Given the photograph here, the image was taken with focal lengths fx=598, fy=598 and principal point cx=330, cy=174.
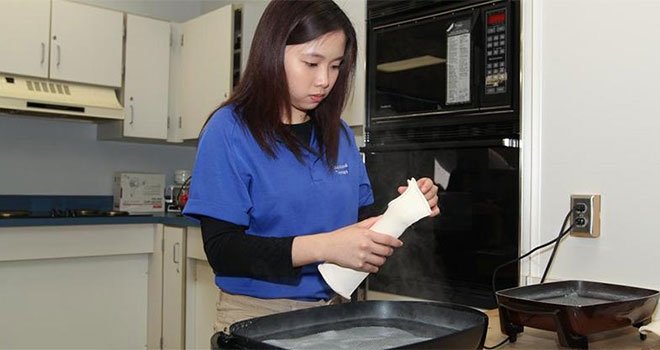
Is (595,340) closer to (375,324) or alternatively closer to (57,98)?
(375,324)

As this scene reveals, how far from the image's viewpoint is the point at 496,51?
6.41 feet

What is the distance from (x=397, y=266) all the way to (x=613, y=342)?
46.5 inches

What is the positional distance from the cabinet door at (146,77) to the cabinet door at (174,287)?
2.36 ft

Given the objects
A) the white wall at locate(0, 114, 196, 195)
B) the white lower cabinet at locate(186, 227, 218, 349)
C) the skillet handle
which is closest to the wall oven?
the white lower cabinet at locate(186, 227, 218, 349)

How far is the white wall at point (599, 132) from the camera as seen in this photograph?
59.3 inches

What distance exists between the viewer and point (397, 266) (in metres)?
2.23

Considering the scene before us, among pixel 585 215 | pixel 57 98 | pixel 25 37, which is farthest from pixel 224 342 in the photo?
pixel 25 37

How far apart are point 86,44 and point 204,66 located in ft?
2.11

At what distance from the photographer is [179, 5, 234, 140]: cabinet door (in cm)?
326

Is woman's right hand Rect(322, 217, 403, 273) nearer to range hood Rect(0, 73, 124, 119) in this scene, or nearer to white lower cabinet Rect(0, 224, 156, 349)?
white lower cabinet Rect(0, 224, 156, 349)

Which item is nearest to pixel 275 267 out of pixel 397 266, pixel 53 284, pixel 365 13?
pixel 397 266

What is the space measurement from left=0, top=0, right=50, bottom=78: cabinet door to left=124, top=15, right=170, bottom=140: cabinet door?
45 centimetres

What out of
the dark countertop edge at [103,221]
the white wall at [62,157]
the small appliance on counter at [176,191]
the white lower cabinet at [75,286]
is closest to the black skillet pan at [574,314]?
the dark countertop edge at [103,221]

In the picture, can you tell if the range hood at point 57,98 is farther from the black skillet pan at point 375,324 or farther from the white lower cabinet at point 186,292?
the black skillet pan at point 375,324
